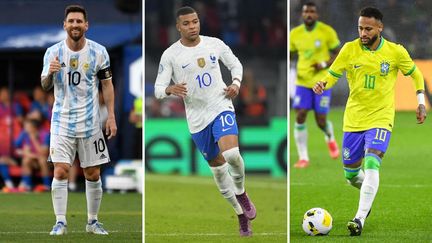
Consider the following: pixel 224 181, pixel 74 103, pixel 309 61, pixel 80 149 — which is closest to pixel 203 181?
pixel 309 61

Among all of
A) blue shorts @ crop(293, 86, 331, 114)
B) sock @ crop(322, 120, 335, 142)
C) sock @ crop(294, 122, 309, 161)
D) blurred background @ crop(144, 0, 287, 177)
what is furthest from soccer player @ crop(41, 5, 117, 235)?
blurred background @ crop(144, 0, 287, 177)

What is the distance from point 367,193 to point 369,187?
2.4 inches

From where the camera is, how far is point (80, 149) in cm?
988

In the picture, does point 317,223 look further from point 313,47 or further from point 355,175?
point 313,47

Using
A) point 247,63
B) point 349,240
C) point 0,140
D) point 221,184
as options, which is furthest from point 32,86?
point 349,240

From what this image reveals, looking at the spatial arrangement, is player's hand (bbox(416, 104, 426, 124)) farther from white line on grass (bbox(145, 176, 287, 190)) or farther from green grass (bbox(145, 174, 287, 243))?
white line on grass (bbox(145, 176, 287, 190))

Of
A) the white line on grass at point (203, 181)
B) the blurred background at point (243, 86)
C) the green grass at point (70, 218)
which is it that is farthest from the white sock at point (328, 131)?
the blurred background at point (243, 86)

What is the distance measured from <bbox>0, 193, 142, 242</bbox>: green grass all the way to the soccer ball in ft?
5.13

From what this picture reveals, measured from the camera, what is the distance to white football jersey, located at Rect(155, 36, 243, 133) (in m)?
9.75

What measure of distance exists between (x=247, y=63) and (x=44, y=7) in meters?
7.59

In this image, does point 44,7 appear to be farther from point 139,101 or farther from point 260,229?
point 260,229

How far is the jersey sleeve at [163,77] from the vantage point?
9570 millimetres

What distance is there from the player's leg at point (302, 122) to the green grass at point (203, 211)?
2.24 feet

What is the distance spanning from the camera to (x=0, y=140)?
18.0 m
